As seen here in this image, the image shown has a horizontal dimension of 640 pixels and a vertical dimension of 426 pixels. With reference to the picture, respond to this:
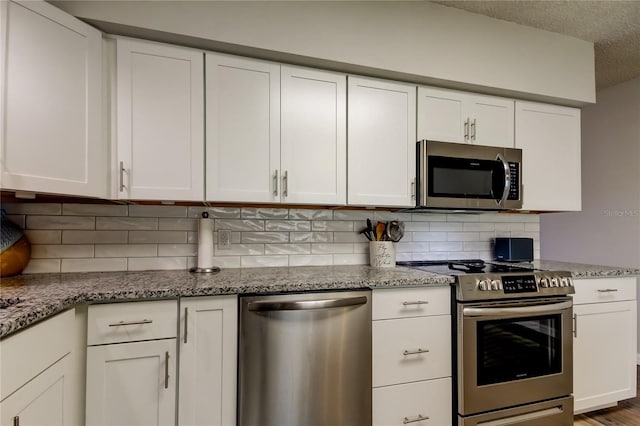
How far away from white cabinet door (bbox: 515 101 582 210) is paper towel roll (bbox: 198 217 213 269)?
2126mm

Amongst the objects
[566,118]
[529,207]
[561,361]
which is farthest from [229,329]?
[566,118]

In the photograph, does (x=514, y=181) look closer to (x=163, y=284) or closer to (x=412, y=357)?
(x=412, y=357)

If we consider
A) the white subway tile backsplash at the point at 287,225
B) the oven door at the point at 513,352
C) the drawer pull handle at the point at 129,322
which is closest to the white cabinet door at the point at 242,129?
the white subway tile backsplash at the point at 287,225

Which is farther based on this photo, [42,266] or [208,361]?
[42,266]

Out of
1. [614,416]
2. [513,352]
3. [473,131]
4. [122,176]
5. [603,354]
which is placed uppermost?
[473,131]

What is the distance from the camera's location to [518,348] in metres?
1.91

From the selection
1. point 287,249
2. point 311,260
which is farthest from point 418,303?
point 287,249

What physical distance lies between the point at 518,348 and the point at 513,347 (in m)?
0.04

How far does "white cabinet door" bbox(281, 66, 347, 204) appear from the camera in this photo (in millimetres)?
1904

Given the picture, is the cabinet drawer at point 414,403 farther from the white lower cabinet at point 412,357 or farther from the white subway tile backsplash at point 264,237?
the white subway tile backsplash at point 264,237

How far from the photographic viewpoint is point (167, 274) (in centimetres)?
184

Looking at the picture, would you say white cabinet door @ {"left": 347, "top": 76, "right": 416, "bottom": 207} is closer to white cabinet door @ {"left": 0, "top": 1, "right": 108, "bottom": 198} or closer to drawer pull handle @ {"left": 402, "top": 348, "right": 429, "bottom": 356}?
drawer pull handle @ {"left": 402, "top": 348, "right": 429, "bottom": 356}

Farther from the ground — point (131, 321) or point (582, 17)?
point (582, 17)

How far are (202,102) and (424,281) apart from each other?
58.5 inches
